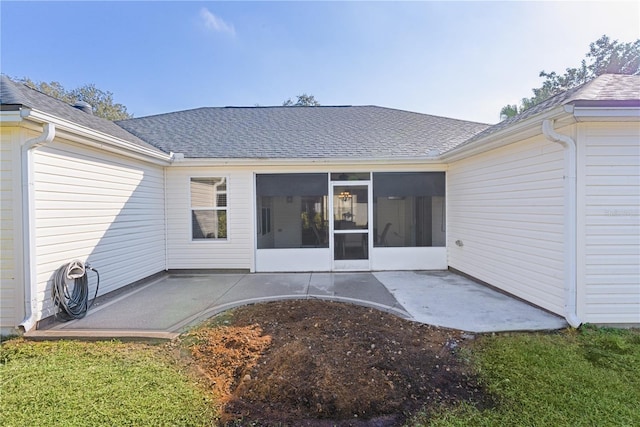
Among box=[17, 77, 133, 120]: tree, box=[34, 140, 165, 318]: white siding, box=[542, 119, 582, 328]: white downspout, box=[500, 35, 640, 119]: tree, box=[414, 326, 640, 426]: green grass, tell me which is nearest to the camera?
box=[414, 326, 640, 426]: green grass

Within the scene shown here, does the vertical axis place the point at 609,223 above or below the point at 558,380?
above

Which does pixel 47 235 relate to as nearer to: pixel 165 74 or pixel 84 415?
pixel 84 415

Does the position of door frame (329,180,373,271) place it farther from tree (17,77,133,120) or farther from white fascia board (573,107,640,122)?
tree (17,77,133,120)

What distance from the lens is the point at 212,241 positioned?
7543mm

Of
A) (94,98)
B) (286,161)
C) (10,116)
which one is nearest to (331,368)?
(10,116)

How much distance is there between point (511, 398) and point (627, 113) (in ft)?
12.3

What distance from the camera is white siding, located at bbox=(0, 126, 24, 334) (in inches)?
151

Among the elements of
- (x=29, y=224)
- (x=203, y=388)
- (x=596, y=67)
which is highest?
(x=596, y=67)

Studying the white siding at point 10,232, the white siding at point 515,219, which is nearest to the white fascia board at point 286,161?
the white siding at point 515,219

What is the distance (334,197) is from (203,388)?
5488 mm

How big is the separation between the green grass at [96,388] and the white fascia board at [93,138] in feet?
9.18

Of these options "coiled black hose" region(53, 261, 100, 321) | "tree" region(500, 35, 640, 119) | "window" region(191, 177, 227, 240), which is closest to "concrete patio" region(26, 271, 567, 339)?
"coiled black hose" region(53, 261, 100, 321)

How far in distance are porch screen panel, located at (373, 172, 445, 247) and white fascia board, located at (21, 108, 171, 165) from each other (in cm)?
518

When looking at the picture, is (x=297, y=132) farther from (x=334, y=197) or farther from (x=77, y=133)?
A: (x=77, y=133)
